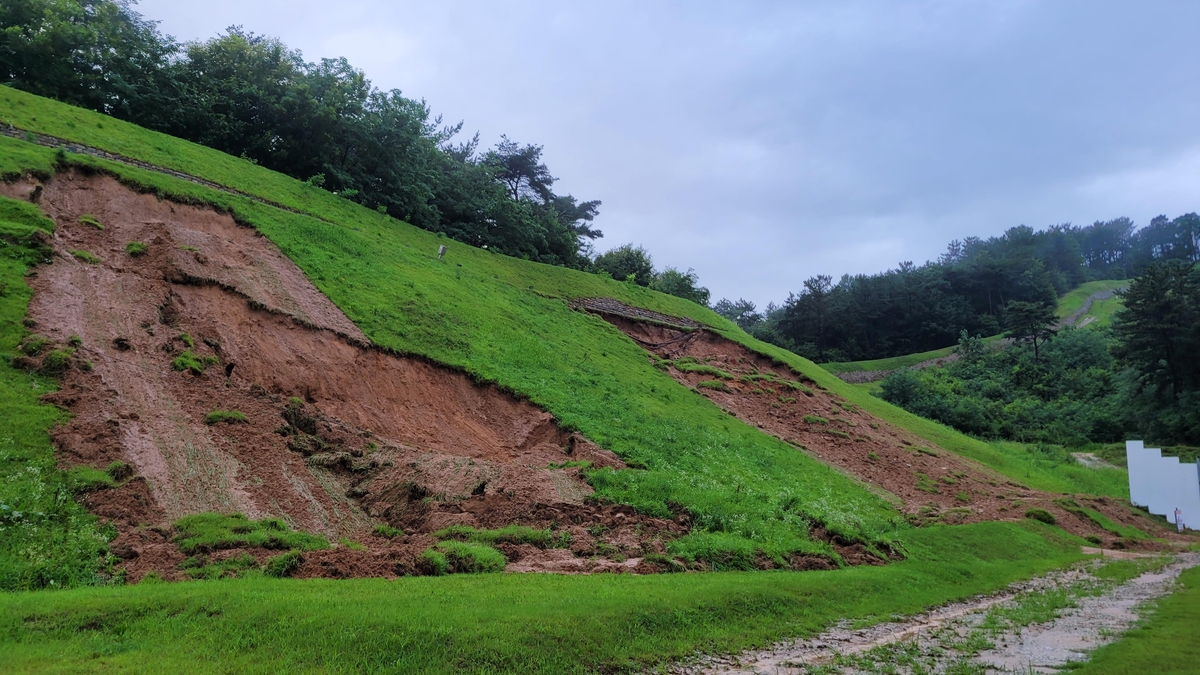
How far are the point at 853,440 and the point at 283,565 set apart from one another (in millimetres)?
24665

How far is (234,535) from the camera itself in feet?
31.9

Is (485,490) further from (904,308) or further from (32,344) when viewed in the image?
(904,308)

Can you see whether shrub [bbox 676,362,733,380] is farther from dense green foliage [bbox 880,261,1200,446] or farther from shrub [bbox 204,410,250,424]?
dense green foliage [bbox 880,261,1200,446]

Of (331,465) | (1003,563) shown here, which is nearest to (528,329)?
(331,465)

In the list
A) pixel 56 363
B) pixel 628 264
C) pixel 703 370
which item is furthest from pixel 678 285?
pixel 56 363

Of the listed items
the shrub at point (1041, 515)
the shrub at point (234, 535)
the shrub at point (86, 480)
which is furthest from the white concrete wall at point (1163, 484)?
the shrub at point (86, 480)

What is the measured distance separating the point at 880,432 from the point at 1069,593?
16.2m

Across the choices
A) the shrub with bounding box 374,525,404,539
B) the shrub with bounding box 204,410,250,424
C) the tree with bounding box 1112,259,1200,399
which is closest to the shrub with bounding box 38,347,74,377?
the shrub with bounding box 204,410,250,424

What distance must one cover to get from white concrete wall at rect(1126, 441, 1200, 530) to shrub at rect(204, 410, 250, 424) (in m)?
36.8

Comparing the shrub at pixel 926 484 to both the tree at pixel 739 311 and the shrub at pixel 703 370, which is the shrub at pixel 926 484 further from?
the tree at pixel 739 311

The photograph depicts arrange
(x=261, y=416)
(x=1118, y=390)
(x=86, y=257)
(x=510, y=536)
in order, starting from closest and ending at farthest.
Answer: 1. (x=510, y=536)
2. (x=261, y=416)
3. (x=86, y=257)
4. (x=1118, y=390)

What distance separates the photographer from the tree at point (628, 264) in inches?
2195

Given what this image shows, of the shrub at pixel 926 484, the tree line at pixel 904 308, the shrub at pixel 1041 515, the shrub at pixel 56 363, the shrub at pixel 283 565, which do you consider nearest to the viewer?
the shrub at pixel 283 565

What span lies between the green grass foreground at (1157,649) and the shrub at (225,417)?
552 inches
